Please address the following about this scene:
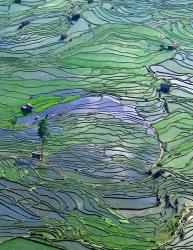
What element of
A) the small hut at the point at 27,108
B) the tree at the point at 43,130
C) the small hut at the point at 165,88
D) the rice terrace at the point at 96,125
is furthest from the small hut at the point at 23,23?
the tree at the point at 43,130

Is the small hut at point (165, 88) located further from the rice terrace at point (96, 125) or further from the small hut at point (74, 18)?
the small hut at point (74, 18)

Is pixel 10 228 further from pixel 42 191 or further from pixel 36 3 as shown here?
pixel 36 3

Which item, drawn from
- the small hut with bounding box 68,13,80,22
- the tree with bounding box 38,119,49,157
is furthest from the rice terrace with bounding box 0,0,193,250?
the small hut with bounding box 68,13,80,22

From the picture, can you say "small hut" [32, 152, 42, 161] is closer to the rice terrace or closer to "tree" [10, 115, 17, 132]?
the rice terrace

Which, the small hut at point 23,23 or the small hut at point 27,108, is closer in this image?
the small hut at point 27,108

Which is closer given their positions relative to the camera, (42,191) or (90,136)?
(42,191)

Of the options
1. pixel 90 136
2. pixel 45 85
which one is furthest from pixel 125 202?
pixel 45 85

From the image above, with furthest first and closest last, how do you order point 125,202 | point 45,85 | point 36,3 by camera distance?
point 36,3 → point 45,85 → point 125,202

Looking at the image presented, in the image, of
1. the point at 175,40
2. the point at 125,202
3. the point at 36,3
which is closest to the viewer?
the point at 125,202
